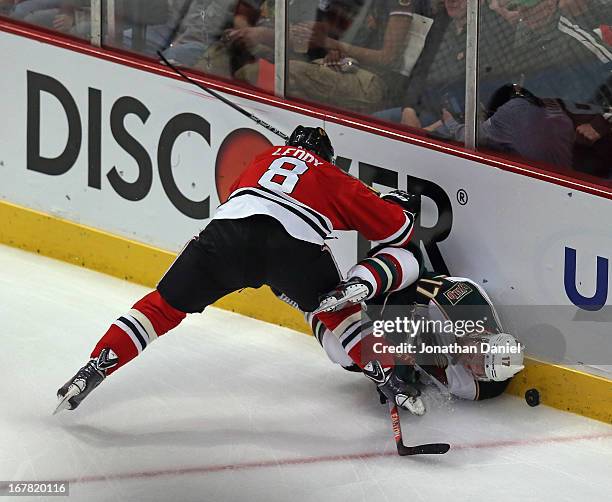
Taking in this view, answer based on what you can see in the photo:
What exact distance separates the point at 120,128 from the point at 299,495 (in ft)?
6.72

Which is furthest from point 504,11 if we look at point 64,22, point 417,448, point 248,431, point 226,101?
point 64,22

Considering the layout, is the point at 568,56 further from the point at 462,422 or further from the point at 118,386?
the point at 118,386

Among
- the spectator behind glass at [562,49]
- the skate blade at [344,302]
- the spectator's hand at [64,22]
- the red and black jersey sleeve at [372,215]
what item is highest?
the spectator behind glass at [562,49]

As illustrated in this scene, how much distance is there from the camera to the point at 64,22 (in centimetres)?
572

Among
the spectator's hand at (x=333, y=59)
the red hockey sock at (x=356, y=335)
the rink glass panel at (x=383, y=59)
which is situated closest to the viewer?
the red hockey sock at (x=356, y=335)

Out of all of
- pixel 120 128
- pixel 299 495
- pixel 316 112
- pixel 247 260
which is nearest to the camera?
pixel 299 495

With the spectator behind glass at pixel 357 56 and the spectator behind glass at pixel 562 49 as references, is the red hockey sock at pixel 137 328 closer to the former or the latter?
the spectator behind glass at pixel 357 56

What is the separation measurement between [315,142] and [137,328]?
786 millimetres

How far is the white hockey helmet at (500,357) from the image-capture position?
4.56 meters

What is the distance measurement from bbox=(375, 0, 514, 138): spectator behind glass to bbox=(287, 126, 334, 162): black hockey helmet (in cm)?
44

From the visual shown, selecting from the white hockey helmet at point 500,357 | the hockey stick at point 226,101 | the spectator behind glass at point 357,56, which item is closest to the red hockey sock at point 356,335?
the white hockey helmet at point 500,357

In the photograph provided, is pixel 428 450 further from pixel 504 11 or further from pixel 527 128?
pixel 504 11

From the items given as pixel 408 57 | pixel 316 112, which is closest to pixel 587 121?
pixel 408 57

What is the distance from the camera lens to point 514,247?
15.3 ft
